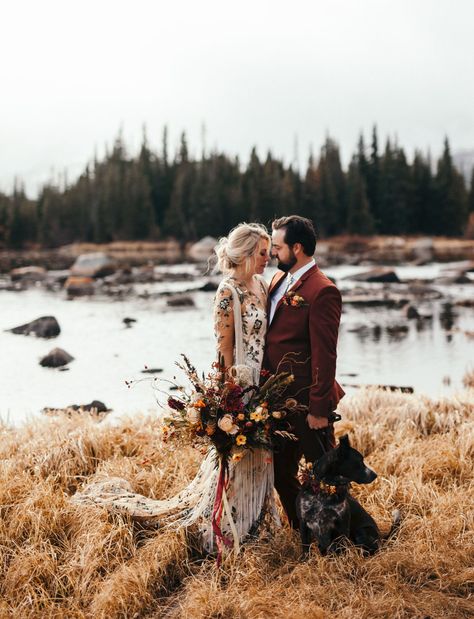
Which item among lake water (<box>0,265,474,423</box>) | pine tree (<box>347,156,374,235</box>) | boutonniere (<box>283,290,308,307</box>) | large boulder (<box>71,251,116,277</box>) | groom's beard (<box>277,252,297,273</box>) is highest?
pine tree (<box>347,156,374,235</box>)

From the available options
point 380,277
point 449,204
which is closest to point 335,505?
point 380,277

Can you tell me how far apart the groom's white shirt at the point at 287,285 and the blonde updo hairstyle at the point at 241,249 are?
0.83 ft

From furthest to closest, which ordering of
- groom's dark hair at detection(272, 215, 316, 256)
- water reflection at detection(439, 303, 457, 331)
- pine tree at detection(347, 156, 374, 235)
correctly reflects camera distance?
pine tree at detection(347, 156, 374, 235) < water reflection at detection(439, 303, 457, 331) < groom's dark hair at detection(272, 215, 316, 256)

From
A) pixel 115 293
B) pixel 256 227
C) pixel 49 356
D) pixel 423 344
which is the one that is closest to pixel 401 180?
pixel 115 293

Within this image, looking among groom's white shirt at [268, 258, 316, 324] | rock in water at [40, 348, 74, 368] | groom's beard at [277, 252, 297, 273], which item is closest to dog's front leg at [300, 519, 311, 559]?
groom's white shirt at [268, 258, 316, 324]

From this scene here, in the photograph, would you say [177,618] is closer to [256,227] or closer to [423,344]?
[256,227]

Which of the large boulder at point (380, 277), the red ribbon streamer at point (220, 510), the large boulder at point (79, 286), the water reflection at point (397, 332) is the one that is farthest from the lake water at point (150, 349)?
the large boulder at point (380, 277)

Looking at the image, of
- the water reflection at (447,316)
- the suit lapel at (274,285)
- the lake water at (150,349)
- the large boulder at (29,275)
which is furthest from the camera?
the large boulder at (29,275)

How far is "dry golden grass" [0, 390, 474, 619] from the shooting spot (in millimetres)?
3486

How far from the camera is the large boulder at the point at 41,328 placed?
16031mm

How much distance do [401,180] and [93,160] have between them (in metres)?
40.9

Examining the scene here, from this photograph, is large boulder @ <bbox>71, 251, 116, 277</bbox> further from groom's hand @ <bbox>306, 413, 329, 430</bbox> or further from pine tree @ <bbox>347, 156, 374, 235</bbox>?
groom's hand @ <bbox>306, 413, 329, 430</bbox>

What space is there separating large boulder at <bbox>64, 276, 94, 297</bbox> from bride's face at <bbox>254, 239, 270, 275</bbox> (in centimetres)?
2136

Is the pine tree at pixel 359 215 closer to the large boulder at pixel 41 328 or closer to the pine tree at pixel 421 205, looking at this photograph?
the pine tree at pixel 421 205
